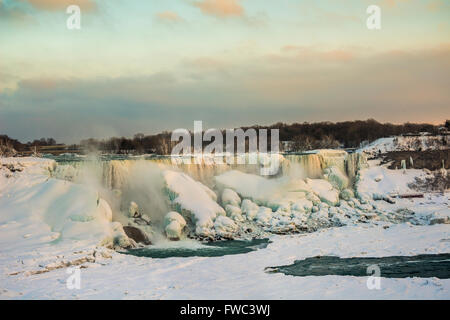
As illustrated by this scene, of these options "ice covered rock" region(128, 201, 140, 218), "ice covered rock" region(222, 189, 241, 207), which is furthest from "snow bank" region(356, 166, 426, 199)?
"ice covered rock" region(128, 201, 140, 218)

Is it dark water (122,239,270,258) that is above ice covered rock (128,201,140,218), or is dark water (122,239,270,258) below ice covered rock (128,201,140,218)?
below

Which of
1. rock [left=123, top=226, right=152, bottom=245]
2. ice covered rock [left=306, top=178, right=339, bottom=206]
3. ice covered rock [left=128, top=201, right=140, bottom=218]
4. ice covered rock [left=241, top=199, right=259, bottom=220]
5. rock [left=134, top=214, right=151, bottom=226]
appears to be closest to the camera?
rock [left=123, top=226, right=152, bottom=245]

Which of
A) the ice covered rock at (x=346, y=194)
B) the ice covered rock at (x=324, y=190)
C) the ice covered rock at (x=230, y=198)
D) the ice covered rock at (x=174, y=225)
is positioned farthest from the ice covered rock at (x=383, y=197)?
the ice covered rock at (x=174, y=225)

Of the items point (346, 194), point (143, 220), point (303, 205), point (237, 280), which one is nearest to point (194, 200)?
point (143, 220)

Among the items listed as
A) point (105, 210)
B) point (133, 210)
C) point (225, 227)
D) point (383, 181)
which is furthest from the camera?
point (383, 181)

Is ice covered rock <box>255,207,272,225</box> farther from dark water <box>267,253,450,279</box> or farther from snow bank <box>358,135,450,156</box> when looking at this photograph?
snow bank <box>358,135,450,156</box>

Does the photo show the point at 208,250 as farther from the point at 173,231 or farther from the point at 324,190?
the point at 324,190

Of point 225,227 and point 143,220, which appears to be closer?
point 225,227
